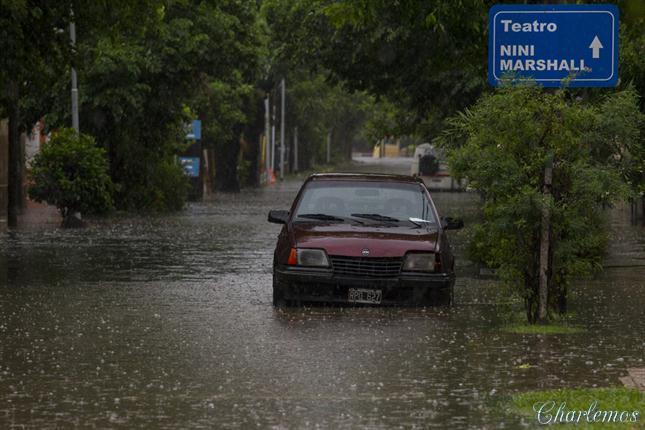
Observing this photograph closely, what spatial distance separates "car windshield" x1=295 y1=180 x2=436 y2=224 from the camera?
1841 cm

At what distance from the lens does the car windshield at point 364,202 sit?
18406 mm

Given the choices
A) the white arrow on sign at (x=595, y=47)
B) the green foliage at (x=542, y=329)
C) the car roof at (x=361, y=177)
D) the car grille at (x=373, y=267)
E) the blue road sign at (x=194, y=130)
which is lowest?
the green foliage at (x=542, y=329)

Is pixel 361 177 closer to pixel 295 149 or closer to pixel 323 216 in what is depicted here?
pixel 323 216

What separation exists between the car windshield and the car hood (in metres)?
0.45

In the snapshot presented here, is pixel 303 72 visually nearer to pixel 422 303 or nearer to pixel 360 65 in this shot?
pixel 360 65

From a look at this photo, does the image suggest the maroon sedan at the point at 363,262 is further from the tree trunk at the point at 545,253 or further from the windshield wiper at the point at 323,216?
the tree trunk at the point at 545,253

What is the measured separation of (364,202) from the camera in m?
18.8

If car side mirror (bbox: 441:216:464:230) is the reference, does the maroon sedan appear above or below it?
below

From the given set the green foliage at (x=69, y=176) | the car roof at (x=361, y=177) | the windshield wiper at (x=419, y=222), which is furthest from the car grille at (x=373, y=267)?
the green foliage at (x=69, y=176)

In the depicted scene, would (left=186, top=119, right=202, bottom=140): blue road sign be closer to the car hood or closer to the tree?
the tree

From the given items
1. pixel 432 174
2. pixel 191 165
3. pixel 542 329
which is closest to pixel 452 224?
pixel 542 329

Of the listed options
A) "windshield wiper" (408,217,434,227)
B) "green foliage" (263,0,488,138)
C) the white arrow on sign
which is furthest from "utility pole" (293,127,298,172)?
the white arrow on sign

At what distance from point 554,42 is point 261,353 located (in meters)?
4.80

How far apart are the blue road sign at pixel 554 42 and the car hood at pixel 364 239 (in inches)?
90.7
